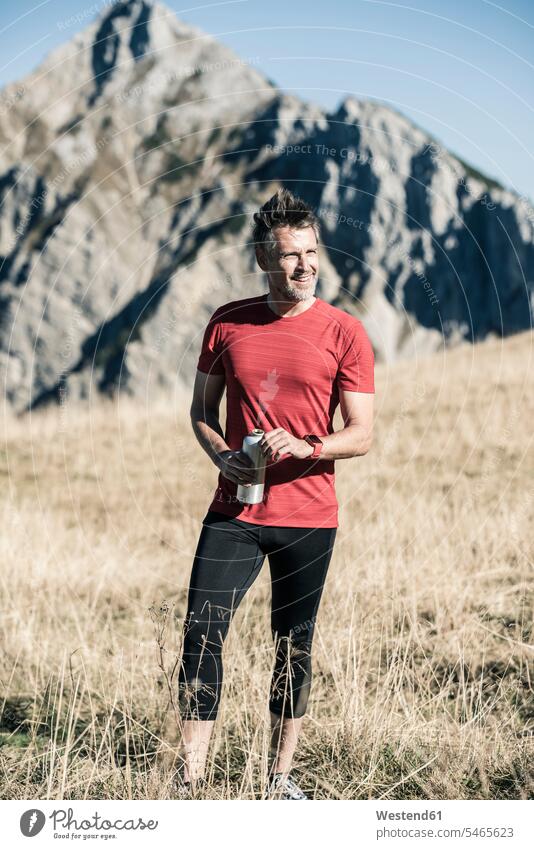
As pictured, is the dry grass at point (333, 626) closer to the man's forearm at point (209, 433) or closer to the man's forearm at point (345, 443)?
the man's forearm at point (209, 433)

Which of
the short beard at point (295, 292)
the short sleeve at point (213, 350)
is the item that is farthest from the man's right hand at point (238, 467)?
the short beard at point (295, 292)

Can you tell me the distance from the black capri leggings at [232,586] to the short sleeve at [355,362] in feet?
2.19

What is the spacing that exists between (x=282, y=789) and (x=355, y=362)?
1986mm

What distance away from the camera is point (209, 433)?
3.69 meters

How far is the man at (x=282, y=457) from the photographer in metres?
3.47

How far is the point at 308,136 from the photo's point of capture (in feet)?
323

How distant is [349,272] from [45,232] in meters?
47.8

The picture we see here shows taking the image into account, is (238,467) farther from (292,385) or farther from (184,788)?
(184,788)

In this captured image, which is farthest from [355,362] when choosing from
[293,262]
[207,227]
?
[207,227]

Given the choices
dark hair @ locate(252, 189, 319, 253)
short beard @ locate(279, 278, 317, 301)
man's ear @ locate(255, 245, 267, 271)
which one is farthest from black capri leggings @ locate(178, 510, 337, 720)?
dark hair @ locate(252, 189, 319, 253)

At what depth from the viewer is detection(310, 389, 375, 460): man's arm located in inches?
136

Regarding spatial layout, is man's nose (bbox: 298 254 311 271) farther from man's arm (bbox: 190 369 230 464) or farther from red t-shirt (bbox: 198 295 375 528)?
man's arm (bbox: 190 369 230 464)

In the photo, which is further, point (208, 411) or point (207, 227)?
point (207, 227)
